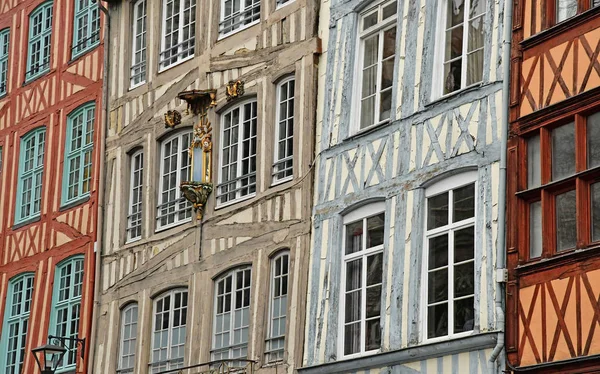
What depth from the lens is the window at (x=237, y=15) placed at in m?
22.2

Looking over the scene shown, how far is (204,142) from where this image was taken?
73.5 feet

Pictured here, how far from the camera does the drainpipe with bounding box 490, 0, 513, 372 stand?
16188 mm

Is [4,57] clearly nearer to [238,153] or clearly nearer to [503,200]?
[238,153]

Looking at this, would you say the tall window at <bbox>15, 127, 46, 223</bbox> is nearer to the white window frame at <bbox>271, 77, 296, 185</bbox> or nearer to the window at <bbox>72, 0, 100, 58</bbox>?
the window at <bbox>72, 0, 100, 58</bbox>

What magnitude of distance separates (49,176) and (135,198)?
2877mm

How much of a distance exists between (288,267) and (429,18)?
3768mm

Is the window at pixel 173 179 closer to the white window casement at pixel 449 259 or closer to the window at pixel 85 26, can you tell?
the window at pixel 85 26

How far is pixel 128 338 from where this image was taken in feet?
77.2

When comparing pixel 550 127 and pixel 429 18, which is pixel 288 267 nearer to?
pixel 429 18

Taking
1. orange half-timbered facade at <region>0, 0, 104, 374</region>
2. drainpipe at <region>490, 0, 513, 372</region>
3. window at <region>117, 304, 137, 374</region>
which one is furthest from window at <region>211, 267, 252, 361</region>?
drainpipe at <region>490, 0, 513, 372</region>

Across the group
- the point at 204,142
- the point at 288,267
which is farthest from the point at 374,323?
the point at 204,142

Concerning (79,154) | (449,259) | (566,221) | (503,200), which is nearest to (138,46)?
(79,154)

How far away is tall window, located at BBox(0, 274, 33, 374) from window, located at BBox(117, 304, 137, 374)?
309 centimetres

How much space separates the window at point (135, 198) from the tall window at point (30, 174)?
299 centimetres
